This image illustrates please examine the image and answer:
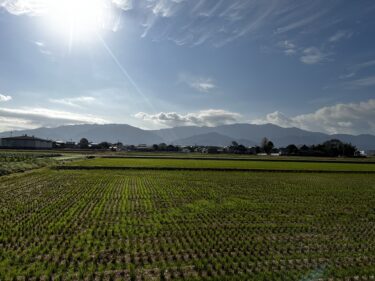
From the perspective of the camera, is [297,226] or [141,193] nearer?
[297,226]

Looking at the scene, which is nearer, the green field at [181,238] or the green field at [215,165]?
the green field at [181,238]

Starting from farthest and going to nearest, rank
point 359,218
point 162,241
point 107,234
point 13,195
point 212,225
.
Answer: point 13,195
point 359,218
point 212,225
point 107,234
point 162,241

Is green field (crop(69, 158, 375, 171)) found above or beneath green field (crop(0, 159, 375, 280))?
above

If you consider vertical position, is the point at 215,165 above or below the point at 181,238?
above

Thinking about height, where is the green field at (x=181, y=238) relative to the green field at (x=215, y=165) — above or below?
below

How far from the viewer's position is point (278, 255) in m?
9.52

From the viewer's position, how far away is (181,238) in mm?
11000

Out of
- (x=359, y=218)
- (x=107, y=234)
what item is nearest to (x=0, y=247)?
(x=107, y=234)

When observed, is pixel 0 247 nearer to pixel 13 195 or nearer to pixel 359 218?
pixel 13 195

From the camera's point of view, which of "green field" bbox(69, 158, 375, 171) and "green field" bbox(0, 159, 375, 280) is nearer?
"green field" bbox(0, 159, 375, 280)

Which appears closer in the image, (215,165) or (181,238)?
(181,238)

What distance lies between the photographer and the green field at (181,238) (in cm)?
808

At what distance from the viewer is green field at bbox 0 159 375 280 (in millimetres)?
8078

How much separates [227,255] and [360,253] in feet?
15.0
